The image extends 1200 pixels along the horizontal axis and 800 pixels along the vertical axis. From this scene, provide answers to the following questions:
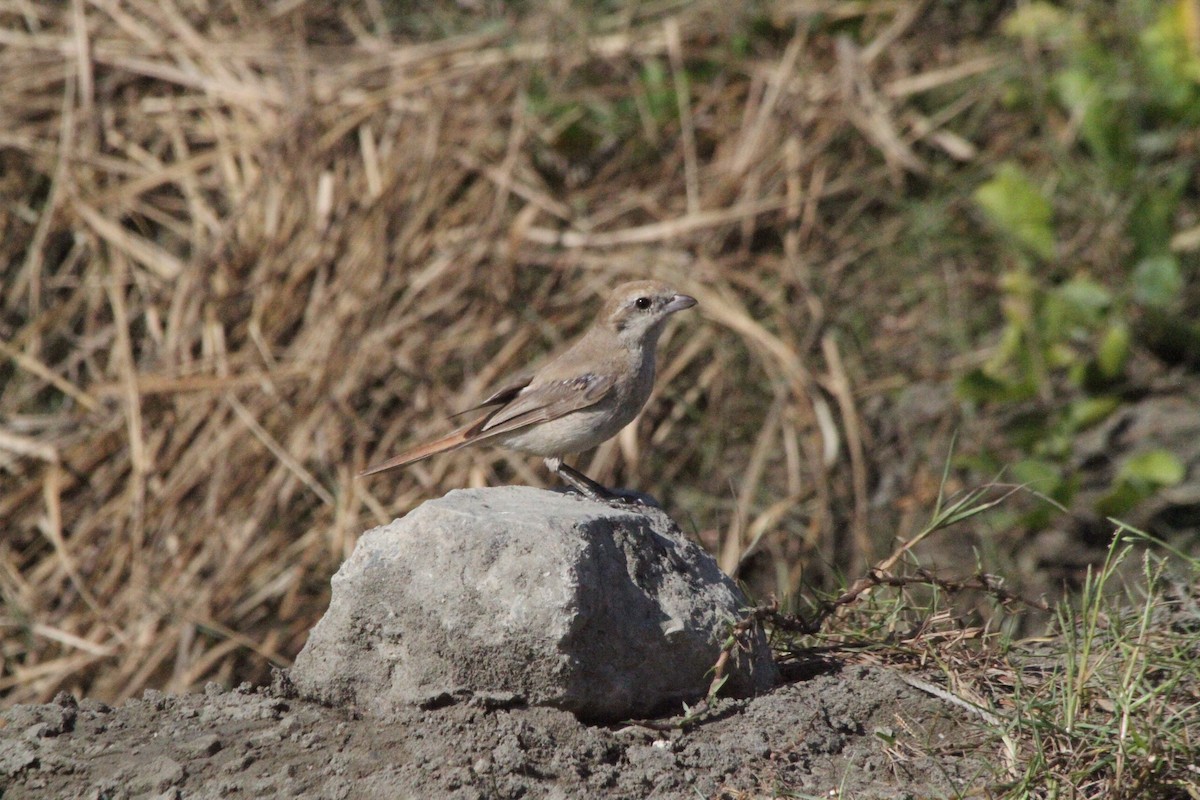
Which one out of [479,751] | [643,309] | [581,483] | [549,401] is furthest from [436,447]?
[479,751]

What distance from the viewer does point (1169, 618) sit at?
4.04 metres

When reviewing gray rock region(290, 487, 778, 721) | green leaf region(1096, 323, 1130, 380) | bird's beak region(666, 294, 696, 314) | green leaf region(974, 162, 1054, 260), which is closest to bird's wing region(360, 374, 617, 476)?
bird's beak region(666, 294, 696, 314)

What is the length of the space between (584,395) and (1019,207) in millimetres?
3331

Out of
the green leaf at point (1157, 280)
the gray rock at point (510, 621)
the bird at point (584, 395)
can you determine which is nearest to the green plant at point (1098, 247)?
the green leaf at point (1157, 280)

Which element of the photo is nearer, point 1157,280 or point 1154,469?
point 1154,469

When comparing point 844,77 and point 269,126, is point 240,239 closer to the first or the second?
point 269,126

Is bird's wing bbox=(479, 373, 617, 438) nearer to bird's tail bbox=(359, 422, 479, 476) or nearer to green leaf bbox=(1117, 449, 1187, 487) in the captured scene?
bird's tail bbox=(359, 422, 479, 476)

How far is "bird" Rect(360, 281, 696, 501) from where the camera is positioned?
5301 millimetres

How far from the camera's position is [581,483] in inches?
208

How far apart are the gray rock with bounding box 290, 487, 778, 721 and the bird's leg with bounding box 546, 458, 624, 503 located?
981 millimetres

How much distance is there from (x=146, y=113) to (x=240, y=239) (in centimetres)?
132

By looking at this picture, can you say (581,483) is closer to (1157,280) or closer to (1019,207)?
(1019,207)

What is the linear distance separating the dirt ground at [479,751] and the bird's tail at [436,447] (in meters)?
1.68

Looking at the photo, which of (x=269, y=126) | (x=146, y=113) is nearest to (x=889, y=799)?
(x=269, y=126)
